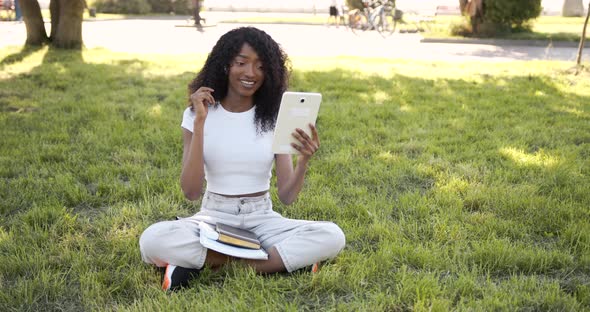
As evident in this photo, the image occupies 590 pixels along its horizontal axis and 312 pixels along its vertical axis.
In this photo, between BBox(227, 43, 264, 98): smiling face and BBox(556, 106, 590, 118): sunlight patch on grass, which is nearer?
BBox(227, 43, 264, 98): smiling face

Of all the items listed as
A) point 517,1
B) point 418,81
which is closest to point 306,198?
point 418,81

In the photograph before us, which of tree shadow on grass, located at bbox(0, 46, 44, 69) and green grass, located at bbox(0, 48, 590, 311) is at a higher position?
tree shadow on grass, located at bbox(0, 46, 44, 69)

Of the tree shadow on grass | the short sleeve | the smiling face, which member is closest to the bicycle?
the tree shadow on grass

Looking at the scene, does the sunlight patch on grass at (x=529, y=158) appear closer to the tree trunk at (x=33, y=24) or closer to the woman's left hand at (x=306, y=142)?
the woman's left hand at (x=306, y=142)

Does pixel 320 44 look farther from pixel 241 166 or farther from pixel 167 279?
pixel 167 279

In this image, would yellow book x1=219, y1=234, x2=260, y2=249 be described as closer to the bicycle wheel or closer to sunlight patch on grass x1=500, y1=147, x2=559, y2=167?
sunlight patch on grass x1=500, y1=147, x2=559, y2=167

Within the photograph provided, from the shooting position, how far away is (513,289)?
2.66m

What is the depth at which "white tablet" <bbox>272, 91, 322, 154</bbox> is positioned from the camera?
253cm

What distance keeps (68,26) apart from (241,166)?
33.0 feet

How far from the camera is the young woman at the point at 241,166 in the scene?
2.71 meters

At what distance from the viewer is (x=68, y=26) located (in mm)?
11664

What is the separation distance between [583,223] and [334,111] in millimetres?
3335

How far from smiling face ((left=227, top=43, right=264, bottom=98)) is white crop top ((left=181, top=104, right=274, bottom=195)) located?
16 cm

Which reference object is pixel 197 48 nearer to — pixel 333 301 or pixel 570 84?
pixel 570 84
